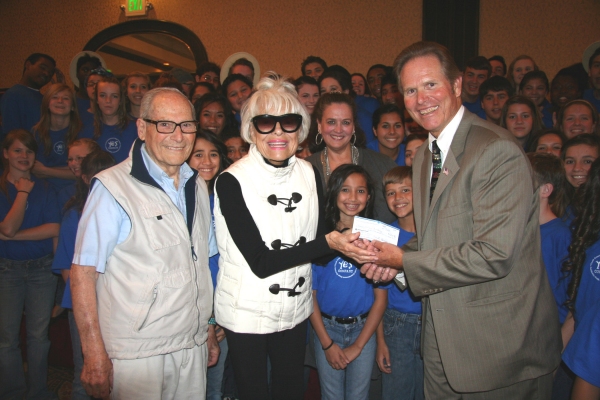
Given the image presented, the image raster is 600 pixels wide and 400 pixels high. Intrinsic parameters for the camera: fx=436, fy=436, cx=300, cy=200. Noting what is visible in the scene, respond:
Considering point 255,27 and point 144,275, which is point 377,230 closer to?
point 144,275

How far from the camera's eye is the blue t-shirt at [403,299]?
120 inches

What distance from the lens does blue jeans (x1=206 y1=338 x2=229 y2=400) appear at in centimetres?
321

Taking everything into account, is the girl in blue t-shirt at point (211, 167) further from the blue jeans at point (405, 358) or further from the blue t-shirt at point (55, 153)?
the blue t-shirt at point (55, 153)

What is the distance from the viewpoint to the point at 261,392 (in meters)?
2.42

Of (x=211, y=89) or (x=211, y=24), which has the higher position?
(x=211, y=24)

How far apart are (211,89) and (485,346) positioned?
13.8 ft

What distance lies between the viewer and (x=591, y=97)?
16.8ft

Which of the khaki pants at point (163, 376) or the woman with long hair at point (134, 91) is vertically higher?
the woman with long hair at point (134, 91)

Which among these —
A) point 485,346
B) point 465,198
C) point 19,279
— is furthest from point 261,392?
point 19,279

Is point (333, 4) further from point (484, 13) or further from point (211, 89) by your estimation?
point (211, 89)

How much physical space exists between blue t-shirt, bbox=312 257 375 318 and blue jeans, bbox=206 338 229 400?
83 centimetres

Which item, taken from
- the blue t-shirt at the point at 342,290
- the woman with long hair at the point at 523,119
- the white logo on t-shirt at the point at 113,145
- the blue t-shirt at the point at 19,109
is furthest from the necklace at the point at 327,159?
the blue t-shirt at the point at 19,109

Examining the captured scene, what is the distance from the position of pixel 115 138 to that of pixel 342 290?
9.86ft

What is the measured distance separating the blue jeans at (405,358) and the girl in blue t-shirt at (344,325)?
14 centimetres
